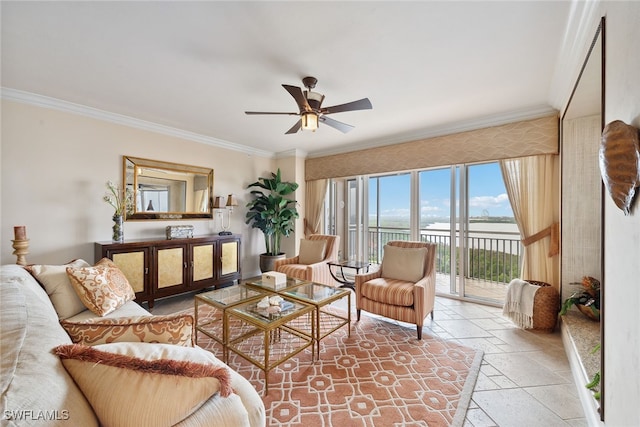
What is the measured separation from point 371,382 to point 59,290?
96.2 inches

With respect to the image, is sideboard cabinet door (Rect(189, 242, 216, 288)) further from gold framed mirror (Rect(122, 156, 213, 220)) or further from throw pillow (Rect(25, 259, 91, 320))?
throw pillow (Rect(25, 259, 91, 320))

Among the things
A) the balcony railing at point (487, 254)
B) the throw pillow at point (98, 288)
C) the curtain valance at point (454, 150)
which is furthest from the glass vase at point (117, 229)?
the balcony railing at point (487, 254)

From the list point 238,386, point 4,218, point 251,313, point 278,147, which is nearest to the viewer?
point 238,386

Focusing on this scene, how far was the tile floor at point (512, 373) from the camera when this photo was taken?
168 cm

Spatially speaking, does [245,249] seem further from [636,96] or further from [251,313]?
[636,96]

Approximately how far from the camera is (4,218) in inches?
108

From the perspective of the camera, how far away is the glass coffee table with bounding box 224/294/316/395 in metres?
1.92

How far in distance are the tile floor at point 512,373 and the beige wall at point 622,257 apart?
493 millimetres

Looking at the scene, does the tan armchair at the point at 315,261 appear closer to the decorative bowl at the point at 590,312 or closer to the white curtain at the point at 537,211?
the white curtain at the point at 537,211

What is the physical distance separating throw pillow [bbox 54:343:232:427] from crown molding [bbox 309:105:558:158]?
392 cm

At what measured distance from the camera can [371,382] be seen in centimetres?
199

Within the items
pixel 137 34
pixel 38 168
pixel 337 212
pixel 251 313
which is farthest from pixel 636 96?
pixel 38 168

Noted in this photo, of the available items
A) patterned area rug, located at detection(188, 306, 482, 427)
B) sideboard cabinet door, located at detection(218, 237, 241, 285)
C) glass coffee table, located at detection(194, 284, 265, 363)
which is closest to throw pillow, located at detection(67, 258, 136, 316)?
glass coffee table, located at detection(194, 284, 265, 363)

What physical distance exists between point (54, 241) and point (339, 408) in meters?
3.56
